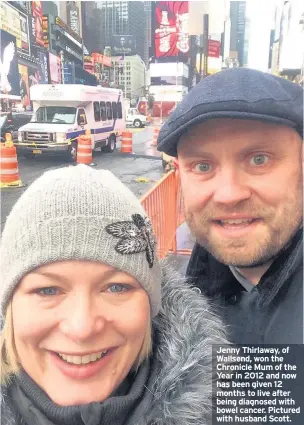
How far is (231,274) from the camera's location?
1.08 metres

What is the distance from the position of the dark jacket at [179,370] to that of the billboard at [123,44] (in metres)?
1.52

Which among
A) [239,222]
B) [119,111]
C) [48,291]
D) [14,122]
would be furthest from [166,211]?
[119,111]

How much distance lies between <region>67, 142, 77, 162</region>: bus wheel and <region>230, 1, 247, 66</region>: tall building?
6.96 m

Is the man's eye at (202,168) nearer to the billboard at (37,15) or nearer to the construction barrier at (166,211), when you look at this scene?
the billboard at (37,15)

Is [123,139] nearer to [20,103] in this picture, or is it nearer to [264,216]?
[20,103]

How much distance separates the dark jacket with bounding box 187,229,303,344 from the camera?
866 millimetres

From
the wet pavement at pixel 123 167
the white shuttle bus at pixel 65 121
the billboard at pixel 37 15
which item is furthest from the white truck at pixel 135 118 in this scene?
the billboard at pixel 37 15

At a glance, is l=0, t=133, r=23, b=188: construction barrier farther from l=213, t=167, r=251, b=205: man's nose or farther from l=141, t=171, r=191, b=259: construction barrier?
l=213, t=167, r=251, b=205: man's nose

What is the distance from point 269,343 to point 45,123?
29.8 ft

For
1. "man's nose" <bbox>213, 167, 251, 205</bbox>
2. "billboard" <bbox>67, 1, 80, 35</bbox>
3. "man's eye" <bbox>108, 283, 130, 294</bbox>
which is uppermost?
"billboard" <bbox>67, 1, 80, 35</bbox>

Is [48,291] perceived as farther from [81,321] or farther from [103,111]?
[103,111]

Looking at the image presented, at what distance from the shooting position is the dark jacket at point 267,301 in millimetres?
866

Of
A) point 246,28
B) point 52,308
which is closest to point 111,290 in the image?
point 52,308

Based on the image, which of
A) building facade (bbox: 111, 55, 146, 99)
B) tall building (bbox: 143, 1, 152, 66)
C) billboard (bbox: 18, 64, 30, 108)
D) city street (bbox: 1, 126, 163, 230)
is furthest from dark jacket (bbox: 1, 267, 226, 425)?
billboard (bbox: 18, 64, 30, 108)
